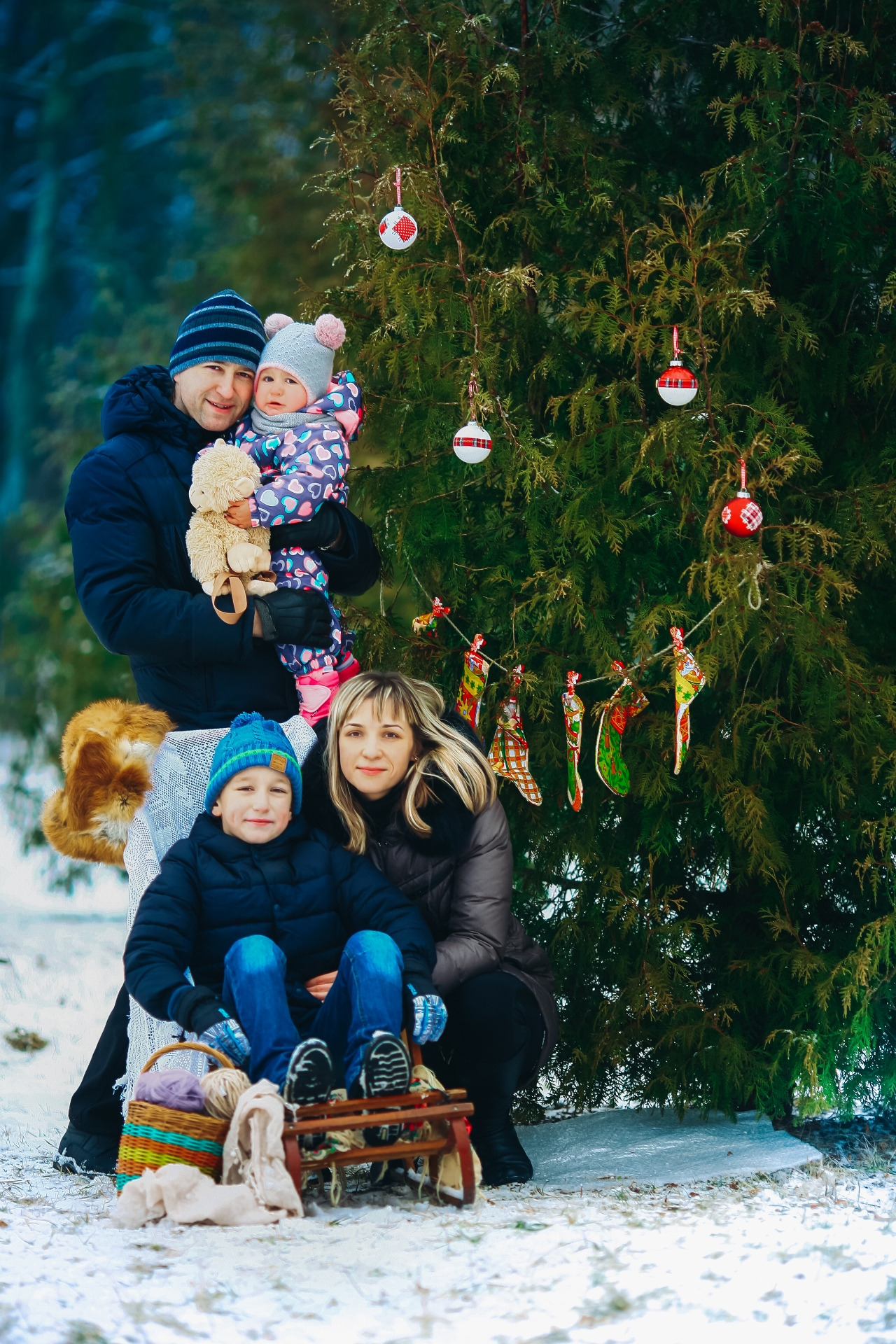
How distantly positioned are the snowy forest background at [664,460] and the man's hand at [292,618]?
0.64m

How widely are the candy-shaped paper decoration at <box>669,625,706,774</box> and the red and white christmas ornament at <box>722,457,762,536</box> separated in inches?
12.1

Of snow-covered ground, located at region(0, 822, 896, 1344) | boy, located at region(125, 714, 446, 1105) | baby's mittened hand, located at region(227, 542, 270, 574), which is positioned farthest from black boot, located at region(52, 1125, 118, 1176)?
baby's mittened hand, located at region(227, 542, 270, 574)

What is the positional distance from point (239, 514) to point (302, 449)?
26 centimetres

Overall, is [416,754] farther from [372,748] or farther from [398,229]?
[398,229]

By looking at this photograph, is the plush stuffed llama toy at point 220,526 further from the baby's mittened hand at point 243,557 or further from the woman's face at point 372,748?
the woman's face at point 372,748

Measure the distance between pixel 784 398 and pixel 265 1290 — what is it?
2773 mm

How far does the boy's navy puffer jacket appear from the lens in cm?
314

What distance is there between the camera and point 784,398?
402cm

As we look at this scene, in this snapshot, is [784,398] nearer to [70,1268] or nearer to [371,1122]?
[371,1122]

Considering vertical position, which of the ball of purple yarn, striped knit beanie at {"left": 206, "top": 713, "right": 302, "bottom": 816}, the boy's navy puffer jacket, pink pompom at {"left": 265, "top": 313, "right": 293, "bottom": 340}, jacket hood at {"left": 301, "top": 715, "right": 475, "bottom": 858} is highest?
pink pompom at {"left": 265, "top": 313, "right": 293, "bottom": 340}

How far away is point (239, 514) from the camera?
11.2 feet

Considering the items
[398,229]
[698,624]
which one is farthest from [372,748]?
[398,229]

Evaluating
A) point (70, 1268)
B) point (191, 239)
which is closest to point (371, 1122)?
point (70, 1268)

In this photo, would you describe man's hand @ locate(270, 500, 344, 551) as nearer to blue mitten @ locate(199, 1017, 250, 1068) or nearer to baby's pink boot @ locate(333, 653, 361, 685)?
baby's pink boot @ locate(333, 653, 361, 685)
